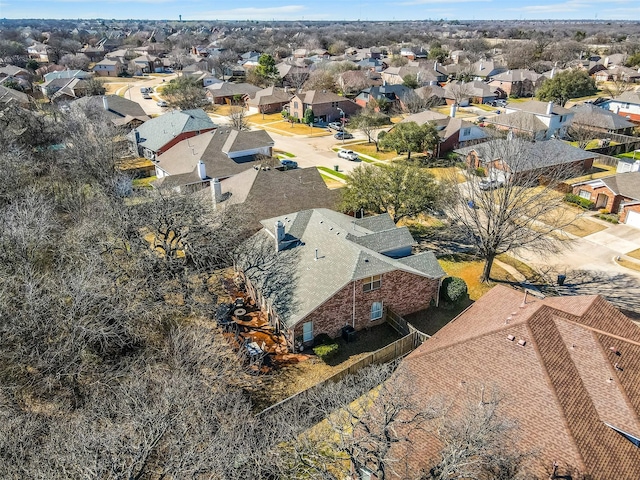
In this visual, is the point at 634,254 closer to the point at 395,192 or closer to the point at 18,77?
the point at 395,192

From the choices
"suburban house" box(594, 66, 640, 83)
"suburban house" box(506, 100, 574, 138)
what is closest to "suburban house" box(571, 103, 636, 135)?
"suburban house" box(506, 100, 574, 138)

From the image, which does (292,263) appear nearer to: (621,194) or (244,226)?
(244,226)

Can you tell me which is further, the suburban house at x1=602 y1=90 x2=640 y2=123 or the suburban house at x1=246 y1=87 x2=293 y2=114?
the suburban house at x1=246 y1=87 x2=293 y2=114

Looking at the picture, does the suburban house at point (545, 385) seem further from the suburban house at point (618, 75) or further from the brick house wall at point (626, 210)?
the suburban house at point (618, 75)

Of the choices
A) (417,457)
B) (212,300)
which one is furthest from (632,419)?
(212,300)

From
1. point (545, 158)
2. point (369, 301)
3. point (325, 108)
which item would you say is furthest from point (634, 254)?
point (325, 108)

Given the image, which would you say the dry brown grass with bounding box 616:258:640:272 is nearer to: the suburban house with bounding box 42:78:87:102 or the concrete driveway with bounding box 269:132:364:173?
the concrete driveway with bounding box 269:132:364:173
